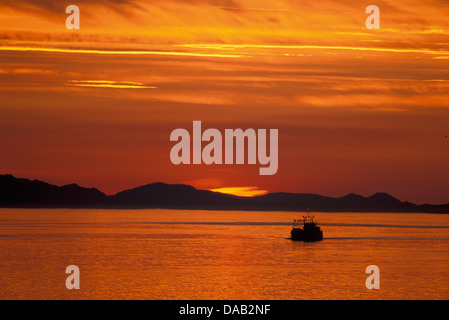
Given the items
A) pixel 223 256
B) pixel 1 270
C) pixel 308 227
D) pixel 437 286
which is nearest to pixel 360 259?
pixel 223 256

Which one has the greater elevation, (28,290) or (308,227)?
(308,227)

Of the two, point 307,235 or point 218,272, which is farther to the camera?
point 307,235

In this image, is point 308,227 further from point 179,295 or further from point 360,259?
point 179,295

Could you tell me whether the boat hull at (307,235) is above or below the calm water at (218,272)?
above

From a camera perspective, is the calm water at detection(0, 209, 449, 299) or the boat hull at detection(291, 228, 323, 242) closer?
the calm water at detection(0, 209, 449, 299)

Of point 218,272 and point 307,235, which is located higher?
point 307,235

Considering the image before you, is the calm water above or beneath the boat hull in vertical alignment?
beneath

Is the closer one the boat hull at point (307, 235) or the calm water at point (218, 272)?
the calm water at point (218, 272)
